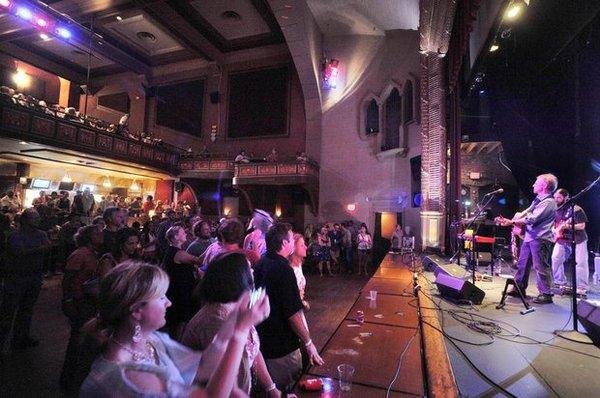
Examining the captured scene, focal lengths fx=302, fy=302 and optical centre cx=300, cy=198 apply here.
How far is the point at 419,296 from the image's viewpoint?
4082 millimetres

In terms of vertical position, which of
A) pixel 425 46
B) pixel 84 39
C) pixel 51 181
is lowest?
pixel 51 181

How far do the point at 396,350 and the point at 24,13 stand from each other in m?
13.6

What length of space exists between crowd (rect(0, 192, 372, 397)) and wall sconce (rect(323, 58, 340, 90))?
1115cm

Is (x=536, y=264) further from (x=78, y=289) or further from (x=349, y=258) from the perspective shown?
(x=349, y=258)

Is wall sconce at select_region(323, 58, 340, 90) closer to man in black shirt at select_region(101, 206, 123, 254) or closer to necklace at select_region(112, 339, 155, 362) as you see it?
man in black shirt at select_region(101, 206, 123, 254)

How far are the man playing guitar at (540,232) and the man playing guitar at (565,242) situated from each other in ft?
2.17

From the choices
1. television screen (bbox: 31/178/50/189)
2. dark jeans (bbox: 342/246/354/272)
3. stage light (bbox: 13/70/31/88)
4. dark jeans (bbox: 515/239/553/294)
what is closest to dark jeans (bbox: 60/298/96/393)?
dark jeans (bbox: 515/239/553/294)

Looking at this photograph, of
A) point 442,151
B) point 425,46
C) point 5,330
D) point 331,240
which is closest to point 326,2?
point 425,46

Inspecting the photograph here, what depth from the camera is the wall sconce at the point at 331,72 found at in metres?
13.5

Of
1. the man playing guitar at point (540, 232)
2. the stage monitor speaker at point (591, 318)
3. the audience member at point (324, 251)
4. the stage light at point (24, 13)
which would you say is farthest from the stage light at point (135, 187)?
the stage monitor speaker at point (591, 318)

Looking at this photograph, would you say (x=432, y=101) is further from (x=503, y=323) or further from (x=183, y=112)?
(x=183, y=112)

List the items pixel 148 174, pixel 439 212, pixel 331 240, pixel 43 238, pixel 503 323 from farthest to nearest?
1. pixel 148 174
2. pixel 331 240
3. pixel 439 212
4. pixel 43 238
5. pixel 503 323

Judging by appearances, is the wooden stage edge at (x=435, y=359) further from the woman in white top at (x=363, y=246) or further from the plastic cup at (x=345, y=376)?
the woman in white top at (x=363, y=246)

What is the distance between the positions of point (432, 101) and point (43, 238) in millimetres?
8641
